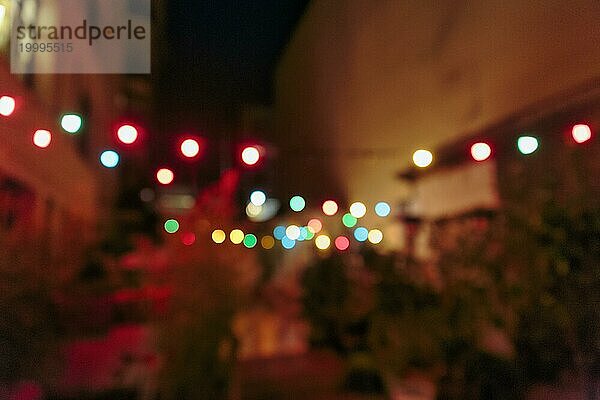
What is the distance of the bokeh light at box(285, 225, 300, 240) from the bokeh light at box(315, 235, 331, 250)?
18 cm

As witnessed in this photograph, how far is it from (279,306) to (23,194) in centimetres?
204

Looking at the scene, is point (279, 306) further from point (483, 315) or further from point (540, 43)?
point (540, 43)

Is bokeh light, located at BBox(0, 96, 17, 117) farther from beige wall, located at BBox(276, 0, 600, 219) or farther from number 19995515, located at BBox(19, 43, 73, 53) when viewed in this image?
beige wall, located at BBox(276, 0, 600, 219)

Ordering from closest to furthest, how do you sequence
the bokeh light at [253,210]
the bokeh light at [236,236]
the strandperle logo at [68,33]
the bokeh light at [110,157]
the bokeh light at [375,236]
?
the bokeh light at [110,157]
the bokeh light at [236,236]
the strandperle logo at [68,33]
the bokeh light at [253,210]
the bokeh light at [375,236]

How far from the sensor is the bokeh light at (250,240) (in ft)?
15.5

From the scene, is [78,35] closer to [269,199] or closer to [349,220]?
[269,199]

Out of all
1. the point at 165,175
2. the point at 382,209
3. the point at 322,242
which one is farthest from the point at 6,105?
the point at 382,209

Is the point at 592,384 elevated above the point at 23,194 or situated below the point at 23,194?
below

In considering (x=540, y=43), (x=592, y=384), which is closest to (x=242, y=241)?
(x=592, y=384)

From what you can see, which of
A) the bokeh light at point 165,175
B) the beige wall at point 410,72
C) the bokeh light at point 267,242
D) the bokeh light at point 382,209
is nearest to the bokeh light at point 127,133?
the bokeh light at point 165,175

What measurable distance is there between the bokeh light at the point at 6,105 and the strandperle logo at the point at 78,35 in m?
0.50

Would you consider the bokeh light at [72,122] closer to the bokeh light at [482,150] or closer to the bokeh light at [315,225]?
the bokeh light at [315,225]

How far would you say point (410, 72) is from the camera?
6.68 metres

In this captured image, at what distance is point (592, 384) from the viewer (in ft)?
14.6
